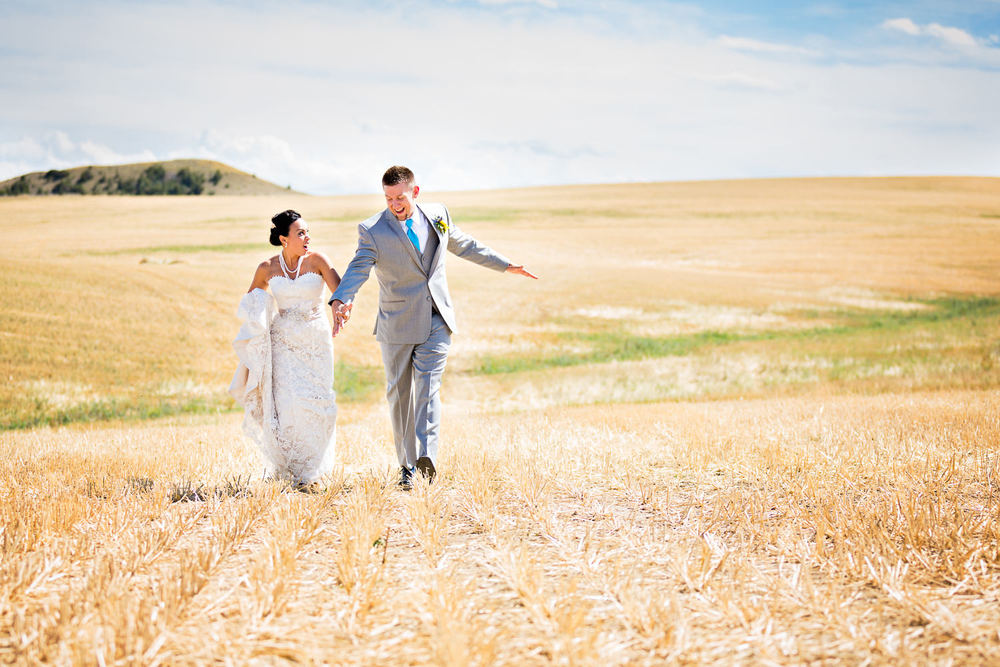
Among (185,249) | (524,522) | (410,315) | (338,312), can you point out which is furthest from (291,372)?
(185,249)

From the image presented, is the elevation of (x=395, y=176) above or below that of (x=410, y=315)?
above

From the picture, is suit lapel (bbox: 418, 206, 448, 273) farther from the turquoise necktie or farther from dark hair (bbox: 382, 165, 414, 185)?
dark hair (bbox: 382, 165, 414, 185)

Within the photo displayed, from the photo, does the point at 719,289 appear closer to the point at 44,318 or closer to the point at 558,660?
the point at 44,318

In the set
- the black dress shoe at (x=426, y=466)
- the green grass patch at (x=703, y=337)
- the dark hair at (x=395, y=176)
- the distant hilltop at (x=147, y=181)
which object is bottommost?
the green grass patch at (x=703, y=337)

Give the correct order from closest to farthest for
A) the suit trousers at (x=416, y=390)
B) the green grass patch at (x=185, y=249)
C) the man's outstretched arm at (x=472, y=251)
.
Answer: the suit trousers at (x=416, y=390)
the man's outstretched arm at (x=472, y=251)
the green grass patch at (x=185, y=249)

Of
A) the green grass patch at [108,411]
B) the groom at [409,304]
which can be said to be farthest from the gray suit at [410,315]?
the green grass patch at [108,411]

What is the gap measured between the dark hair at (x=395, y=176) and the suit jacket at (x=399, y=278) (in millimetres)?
300

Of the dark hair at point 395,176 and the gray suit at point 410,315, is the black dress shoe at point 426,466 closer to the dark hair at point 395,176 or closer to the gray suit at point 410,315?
the gray suit at point 410,315

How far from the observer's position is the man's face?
20.8ft

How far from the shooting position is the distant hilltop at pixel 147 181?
226ft

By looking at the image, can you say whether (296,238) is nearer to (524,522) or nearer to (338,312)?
(338,312)

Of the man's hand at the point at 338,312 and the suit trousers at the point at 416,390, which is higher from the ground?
the man's hand at the point at 338,312

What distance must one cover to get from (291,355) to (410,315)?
4.13 ft

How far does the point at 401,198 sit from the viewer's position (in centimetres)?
634
